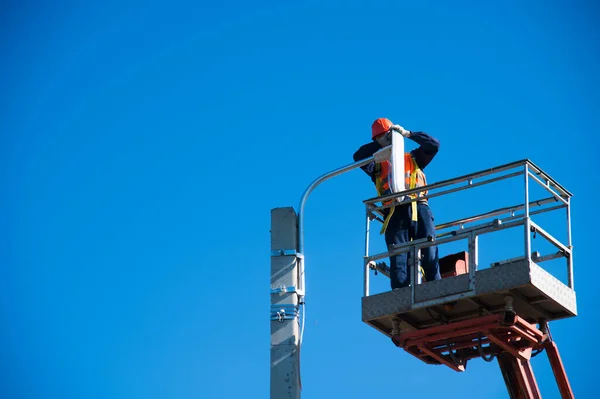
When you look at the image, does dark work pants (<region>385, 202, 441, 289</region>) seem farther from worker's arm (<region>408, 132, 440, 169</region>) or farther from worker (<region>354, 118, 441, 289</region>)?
worker's arm (<region>408, 132, 440, 169</region>)

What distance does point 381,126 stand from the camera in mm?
14703

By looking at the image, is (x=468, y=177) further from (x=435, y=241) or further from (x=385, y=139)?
(x=385, y=139)

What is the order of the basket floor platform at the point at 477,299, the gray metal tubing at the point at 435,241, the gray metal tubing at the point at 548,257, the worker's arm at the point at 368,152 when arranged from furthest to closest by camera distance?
the worker's arm at the point at 368,152 < the gray metal tubing at the point at 548,257 < the gray metal tubing at the point at 435,241 < the basket floor platform at the point at 477,299

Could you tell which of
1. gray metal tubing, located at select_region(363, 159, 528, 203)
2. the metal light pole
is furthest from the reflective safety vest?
the metal light pole

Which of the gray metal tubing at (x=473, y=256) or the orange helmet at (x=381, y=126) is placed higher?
the orange helmet at (x=381, y=126)

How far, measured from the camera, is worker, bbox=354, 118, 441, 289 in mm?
13789

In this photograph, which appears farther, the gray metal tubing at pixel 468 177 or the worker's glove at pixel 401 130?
the worker's glove at pixel 401 130

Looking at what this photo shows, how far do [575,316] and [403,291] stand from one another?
235 centimetres

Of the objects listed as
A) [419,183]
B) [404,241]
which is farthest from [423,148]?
[404,241]

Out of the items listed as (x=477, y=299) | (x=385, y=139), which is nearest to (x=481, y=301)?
(x=477, y=299)

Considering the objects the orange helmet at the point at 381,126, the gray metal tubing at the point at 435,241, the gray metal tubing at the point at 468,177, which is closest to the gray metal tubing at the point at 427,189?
the gray metal tubing at the point at 468,177

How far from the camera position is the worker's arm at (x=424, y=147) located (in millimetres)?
14781

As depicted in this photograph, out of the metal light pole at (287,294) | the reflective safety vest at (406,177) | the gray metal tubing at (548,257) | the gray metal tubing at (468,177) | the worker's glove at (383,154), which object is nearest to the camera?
the metal light pole at (287,294)

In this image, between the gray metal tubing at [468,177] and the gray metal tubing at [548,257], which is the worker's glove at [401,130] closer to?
the gray metal tubing at [468,177]
